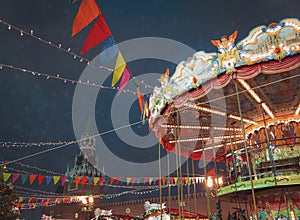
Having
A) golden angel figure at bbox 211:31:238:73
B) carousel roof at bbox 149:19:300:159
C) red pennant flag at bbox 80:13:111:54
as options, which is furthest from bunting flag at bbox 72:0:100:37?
golden angel figure at bbox 211:31:238:73

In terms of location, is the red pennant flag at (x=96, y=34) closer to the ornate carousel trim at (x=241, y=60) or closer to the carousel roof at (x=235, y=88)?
the carousel roof at (x=235, y=88)

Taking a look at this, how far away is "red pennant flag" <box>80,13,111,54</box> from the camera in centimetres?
570

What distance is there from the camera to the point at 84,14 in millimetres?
5340

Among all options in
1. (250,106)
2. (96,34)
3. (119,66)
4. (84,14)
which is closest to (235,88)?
(250,106)

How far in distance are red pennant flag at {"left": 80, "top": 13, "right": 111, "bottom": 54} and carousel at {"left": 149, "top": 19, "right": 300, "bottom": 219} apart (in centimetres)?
268

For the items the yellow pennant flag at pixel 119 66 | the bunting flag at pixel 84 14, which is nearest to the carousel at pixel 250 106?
the yellow pennant flag at pixel 119 66

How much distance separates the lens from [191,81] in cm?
743

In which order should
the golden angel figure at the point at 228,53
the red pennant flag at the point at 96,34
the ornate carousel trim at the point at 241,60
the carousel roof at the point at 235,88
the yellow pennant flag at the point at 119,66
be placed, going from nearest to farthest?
the red pennant flag at the point at 96,34
the ornate carousel trim at the point at 241,60
the carousel roof at the point at 235,88
the golden angel figure at the point at 228,53
the yellow pennant flag at the point at 119,66

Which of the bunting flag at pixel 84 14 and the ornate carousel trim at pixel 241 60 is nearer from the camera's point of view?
the bunting flag at pixel 84 14

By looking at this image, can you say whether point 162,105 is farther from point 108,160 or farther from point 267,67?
point 108,160

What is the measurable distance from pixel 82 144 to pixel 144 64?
781 inches

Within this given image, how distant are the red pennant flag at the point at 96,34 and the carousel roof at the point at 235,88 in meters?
2.60

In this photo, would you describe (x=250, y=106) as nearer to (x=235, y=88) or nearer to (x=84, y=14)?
(x=235, y=88)

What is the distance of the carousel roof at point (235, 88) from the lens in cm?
608
